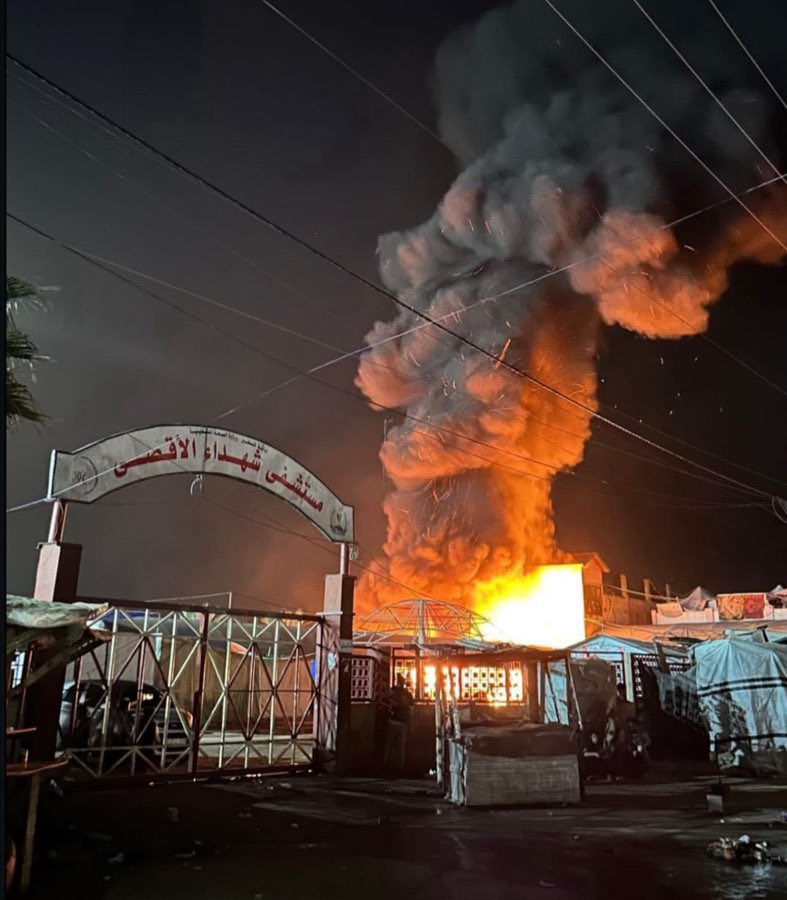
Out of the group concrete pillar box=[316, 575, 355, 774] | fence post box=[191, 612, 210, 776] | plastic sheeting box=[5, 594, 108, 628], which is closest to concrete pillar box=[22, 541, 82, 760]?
fence post box=[191, 612, 210, 776]

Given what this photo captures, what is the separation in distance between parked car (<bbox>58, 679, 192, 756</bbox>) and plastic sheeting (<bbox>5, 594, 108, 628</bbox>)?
5.46 metres

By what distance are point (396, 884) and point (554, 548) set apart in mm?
40500

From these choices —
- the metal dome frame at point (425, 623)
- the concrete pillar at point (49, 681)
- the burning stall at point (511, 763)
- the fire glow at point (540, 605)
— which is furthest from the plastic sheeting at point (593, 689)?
the fire glow at point (540, 605)

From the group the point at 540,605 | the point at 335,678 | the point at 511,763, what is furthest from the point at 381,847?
the point at 540,605

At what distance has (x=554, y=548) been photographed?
151 ft

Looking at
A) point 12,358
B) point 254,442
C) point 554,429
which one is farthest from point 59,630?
point 554,429

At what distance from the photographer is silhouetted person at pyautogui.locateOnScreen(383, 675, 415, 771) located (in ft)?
53.9

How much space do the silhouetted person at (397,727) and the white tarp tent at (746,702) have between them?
25.3ft

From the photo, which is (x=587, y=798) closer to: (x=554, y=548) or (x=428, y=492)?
(x=428, y=492)

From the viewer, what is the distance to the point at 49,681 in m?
11.3

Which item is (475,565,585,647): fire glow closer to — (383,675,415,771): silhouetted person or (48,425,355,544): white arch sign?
(383,675,415,771): silhouetted person

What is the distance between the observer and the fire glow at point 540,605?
42.4m

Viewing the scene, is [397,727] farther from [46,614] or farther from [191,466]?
[46,614]

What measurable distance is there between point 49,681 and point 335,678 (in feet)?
21.7
